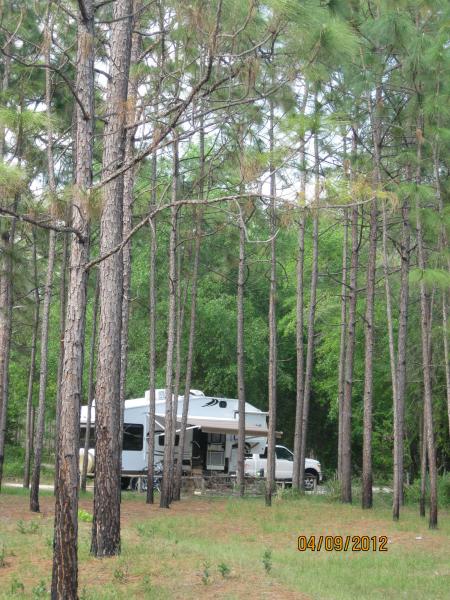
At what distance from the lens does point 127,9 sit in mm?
9312

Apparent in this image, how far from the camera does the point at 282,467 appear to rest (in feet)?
80.7

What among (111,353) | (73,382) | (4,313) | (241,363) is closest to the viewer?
(73,382)

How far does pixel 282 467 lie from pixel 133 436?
4950mm

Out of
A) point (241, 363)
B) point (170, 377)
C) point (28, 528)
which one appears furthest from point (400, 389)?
point (28, 528)

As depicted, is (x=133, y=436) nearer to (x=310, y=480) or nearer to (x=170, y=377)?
(x=310, y=480)

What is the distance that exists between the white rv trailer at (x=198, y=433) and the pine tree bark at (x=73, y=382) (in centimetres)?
1571

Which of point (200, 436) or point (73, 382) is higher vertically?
point (73, 382)

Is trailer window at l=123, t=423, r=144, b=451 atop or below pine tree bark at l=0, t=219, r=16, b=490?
below

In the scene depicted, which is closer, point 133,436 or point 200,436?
point 133,436

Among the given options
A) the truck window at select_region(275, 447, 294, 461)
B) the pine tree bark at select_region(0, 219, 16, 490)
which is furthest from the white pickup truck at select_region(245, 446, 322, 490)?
the pine tree bark at select_region(0, 219, 16, 490)

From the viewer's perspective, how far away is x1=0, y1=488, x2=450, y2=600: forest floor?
7.93 m

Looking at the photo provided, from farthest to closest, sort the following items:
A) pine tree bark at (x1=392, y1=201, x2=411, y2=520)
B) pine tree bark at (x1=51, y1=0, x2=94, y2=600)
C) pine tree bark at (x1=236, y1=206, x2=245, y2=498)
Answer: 1. pine tree bark at (x1=236, y1=206, x2=245, y2=498)
2. pine tree bark at (x1=392, y1=201, x2=411, y2=520)
3. pine tree bark at (x1=51, y1=0, x2=94, y2=600)

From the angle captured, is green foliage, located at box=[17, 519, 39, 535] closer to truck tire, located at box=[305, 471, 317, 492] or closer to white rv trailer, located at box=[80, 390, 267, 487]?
white rv trailer, located at box=[80, 390, 267, 487]

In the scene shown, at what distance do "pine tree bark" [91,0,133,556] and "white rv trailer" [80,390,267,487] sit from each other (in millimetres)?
12387
